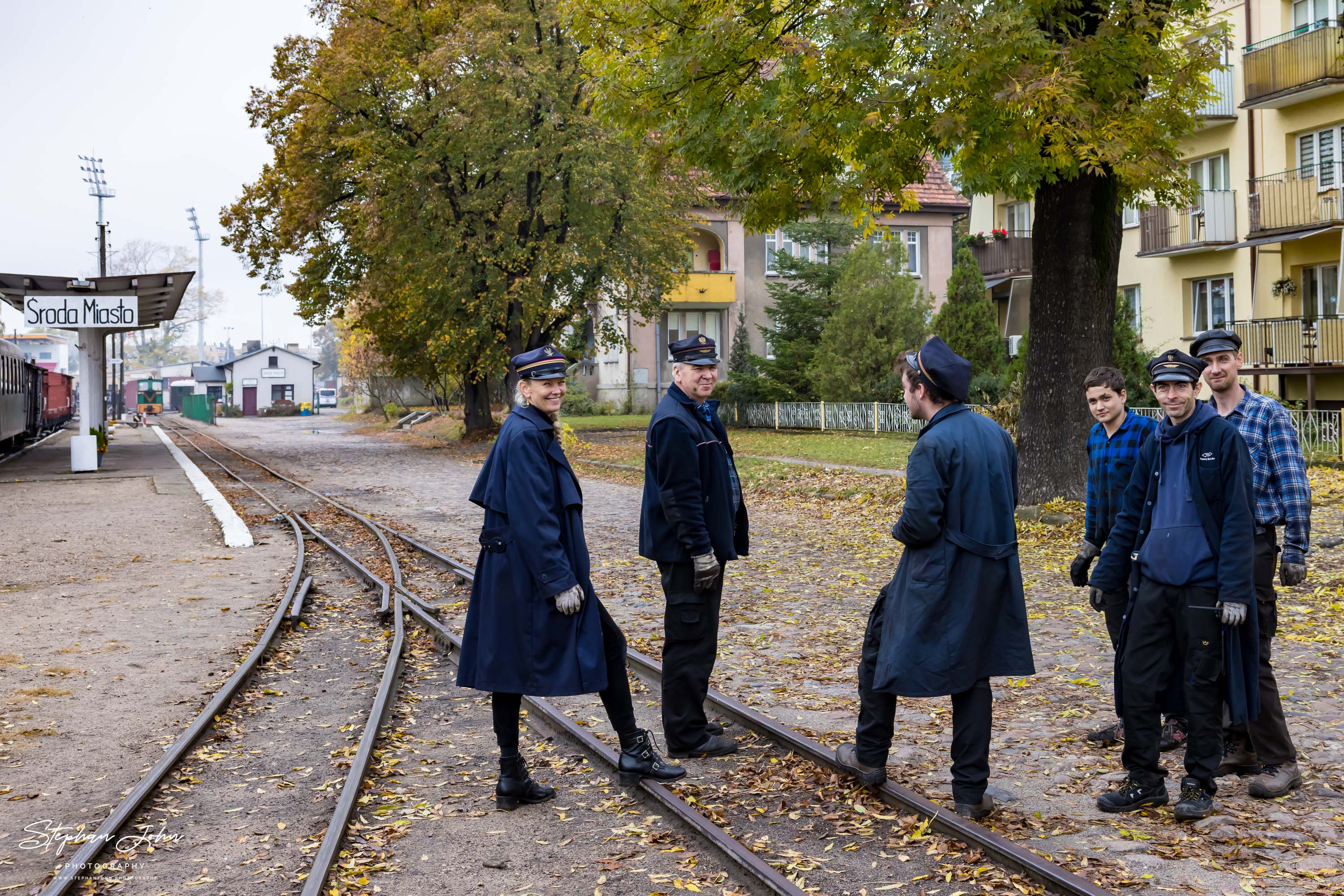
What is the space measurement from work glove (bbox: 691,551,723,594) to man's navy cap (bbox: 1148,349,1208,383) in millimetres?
2114

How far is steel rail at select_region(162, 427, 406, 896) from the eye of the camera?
4.50 meters

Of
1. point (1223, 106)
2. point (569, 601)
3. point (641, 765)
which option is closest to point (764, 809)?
point (641, 765)

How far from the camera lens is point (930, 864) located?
454 centimetres

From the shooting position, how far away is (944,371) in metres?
4.93

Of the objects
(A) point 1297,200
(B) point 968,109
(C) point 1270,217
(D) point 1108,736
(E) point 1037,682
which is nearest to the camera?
(D) point 1108,736

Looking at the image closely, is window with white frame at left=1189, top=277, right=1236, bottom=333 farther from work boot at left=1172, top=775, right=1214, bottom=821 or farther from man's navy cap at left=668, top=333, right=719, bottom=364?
work boot at left=1172, top=775, right=1214, bottom=821

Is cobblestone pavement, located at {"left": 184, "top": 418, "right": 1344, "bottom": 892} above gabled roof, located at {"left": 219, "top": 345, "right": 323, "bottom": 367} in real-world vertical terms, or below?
below

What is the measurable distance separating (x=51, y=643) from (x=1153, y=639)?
25.7 feet

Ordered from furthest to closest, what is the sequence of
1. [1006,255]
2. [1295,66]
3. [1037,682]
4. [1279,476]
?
[1006,255] → [1295,66] → [1037,682] → [1279,476]

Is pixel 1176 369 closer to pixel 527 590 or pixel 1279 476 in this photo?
pixel 1279 476

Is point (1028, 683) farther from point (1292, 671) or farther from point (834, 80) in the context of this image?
point (834, 80)

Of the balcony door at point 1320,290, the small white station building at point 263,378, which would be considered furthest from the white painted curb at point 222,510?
the small white station building at point 263,378

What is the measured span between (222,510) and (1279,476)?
15387 millimetres

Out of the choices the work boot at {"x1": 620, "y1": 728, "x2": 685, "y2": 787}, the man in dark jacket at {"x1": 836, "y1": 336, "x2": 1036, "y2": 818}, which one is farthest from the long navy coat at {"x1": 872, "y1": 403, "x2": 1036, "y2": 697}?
the work boot at {"x1": 620, "y1": 728, "x2": 685, "y2": 787}
